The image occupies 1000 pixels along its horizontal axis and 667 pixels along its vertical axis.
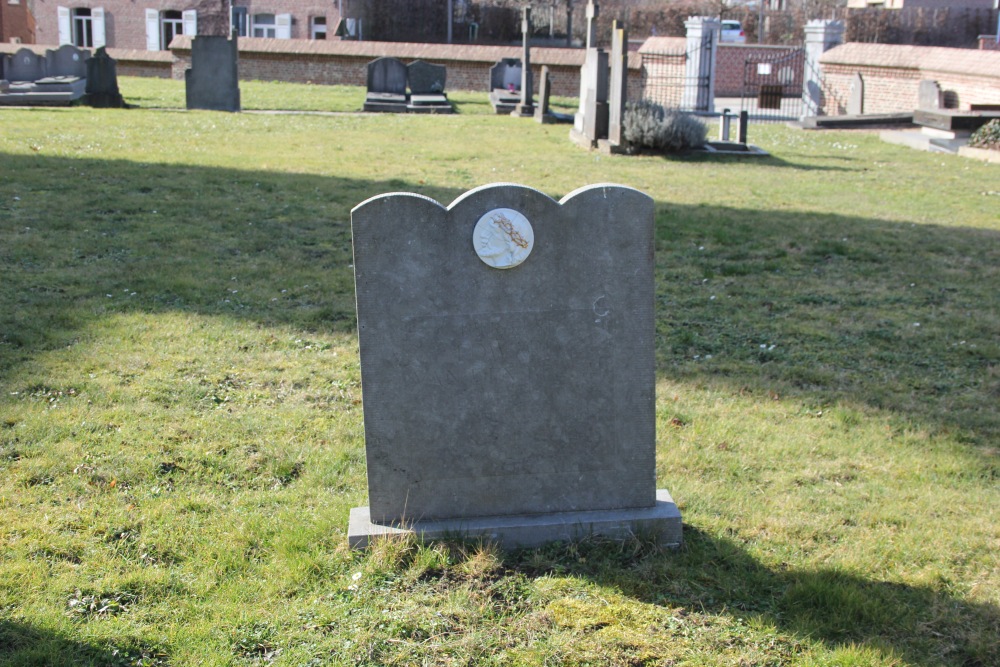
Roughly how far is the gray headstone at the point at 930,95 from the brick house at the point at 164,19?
2843cm

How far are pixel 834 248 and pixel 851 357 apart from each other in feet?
10.3

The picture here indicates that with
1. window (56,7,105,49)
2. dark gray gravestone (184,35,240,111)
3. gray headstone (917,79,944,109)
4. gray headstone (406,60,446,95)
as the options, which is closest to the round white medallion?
dark gray gravestone (184,35,240,111)

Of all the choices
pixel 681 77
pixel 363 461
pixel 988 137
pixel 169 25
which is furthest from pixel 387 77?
pixel 169 25

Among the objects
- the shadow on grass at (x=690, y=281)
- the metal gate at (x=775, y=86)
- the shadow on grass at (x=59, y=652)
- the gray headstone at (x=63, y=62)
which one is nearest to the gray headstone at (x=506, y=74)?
the metal gate at (x=775, y=86)

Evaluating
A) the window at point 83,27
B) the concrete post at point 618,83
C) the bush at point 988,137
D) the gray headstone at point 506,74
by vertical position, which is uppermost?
the window at point 83,27

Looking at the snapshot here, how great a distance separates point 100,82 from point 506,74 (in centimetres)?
1070

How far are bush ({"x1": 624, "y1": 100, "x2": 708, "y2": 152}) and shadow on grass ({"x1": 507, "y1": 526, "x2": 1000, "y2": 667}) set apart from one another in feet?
40.7

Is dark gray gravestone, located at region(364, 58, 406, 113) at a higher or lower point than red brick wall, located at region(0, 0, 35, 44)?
lower

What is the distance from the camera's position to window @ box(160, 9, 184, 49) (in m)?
44.9

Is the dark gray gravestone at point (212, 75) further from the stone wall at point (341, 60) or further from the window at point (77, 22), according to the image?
the window at point (77, 22)

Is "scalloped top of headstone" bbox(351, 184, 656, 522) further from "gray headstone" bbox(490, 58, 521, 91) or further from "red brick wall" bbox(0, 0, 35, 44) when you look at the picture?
"red brick wall" bbox(0, 0, 35, 44)

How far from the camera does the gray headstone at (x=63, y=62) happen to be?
22172 millimetres

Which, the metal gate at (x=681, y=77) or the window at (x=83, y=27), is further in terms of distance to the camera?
the window at (x=83, y=27)

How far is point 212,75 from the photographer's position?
70.5 feet
